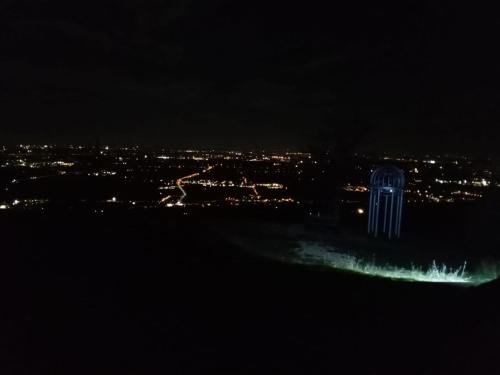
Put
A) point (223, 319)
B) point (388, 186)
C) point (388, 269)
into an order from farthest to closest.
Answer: point (388, 186), point (388, 269), point (223, 319)

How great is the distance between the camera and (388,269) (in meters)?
10.1

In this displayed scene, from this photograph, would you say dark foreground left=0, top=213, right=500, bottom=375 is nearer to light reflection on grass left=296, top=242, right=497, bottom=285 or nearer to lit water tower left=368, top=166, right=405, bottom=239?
light reflection on grass left=296, top=242, right=497, bottom=285

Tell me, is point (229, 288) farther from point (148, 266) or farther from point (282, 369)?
point (282, 369)

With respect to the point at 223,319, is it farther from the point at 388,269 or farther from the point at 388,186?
the point at 388,186

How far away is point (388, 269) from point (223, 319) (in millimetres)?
5046

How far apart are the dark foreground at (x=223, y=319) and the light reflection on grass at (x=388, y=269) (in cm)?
163

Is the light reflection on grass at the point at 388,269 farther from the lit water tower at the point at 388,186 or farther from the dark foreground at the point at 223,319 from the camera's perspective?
the lit water tower at the point at 388,186

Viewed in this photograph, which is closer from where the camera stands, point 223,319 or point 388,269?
point 223,319

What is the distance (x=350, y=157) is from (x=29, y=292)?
14.3 meters

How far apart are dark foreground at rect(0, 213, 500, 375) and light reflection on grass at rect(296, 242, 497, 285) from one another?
1.63 m

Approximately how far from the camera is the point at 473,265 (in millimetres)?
10570

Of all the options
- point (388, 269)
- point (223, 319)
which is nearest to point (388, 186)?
point (388, 269)

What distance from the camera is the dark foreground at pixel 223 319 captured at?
5.15 metres

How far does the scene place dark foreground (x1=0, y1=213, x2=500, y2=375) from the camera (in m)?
5.15
